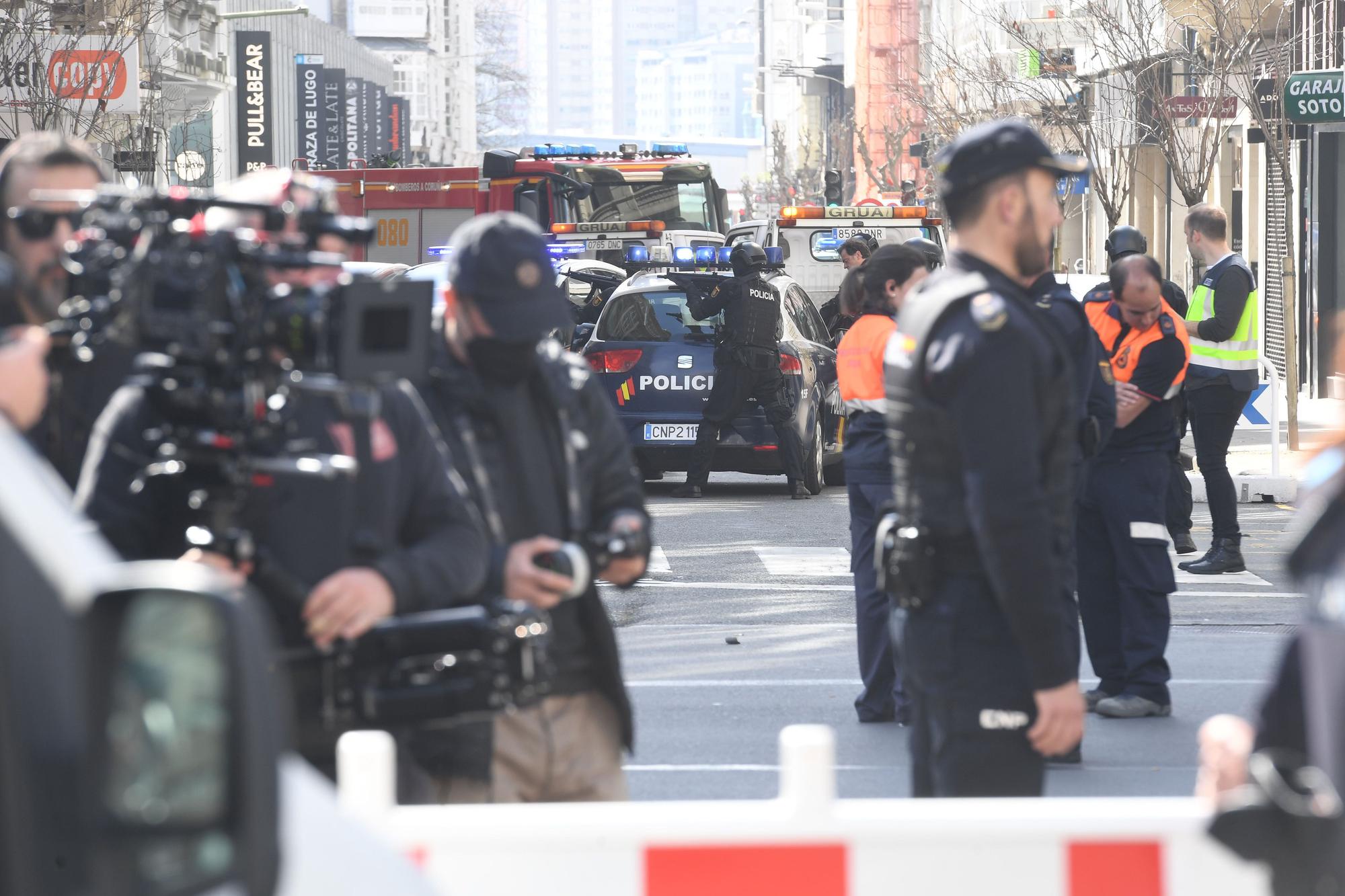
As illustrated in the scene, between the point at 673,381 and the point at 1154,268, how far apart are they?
6.75 metres

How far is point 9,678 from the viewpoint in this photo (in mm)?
1602

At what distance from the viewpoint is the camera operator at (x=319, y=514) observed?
314cm

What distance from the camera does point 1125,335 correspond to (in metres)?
8.88

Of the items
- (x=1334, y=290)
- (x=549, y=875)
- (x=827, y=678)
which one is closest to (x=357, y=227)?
(x=549, y=875)

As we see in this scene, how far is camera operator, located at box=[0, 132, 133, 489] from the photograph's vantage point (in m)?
3.37

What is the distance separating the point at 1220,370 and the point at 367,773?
370 inches

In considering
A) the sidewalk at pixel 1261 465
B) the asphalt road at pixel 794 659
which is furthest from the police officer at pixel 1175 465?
the sidewalk at pixel 1261 465

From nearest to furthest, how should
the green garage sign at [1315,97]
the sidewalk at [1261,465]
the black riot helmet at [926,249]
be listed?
the black riot helmet at [926,249] → the sidewalk at [1261,465] → the green garage sign at [1315,97]

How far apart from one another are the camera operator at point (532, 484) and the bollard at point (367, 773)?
779 millimetres

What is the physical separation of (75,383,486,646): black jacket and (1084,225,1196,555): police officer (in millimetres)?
7211

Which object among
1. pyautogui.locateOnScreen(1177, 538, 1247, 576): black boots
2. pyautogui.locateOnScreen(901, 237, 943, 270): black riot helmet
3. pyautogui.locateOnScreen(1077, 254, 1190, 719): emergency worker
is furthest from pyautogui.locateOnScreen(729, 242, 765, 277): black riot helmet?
pyautogui.locateOnScreen(1077, 254, 1190, 719): emergency worker

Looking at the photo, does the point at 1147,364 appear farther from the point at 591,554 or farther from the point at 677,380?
the point at 677,380

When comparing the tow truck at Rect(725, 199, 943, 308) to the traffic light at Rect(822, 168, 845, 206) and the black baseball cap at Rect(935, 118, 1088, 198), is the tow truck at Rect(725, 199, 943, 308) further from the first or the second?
the black baseball cap at Rect(935, 118, 1088, 198)

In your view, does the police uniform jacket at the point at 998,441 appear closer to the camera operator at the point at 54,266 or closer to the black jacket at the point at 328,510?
the black jacket at the point at 328,510
